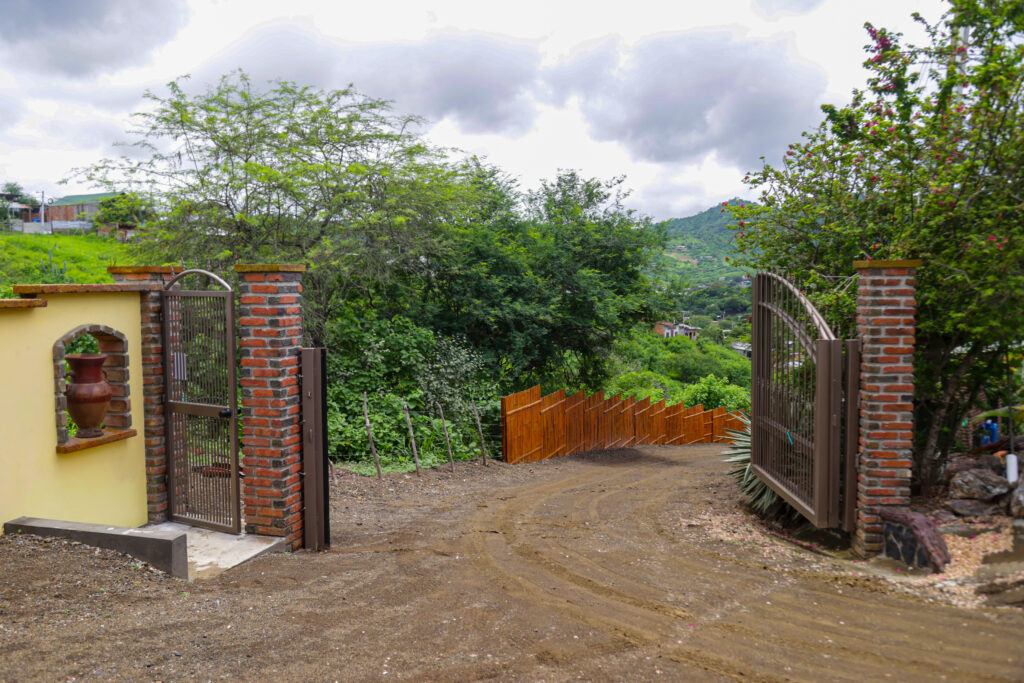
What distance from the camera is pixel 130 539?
4.61m

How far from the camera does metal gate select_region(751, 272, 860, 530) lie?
17.6ft

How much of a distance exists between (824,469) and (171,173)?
37.4ft

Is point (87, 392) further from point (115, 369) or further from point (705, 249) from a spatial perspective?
point (705, 249)

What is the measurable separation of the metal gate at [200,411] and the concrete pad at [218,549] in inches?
5.1

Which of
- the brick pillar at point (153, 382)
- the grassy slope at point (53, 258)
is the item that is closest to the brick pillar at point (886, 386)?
the brick pillar at point (153, 382)

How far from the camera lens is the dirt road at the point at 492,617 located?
342 cm

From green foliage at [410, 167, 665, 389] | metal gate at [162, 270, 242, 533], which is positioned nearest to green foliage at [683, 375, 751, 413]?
green foliage at [410, 167, 665, 389]

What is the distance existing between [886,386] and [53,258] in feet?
109

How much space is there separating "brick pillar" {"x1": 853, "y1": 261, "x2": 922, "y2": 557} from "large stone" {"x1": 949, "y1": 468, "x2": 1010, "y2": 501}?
68 cm

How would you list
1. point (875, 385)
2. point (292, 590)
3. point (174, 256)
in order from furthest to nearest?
point (174, 256), point (875, 385), point (292, 590)

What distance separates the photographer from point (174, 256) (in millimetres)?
11492

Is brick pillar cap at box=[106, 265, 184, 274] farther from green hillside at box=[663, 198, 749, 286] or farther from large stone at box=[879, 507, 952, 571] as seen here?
green hillside at box=[663, 198, 749, 286]

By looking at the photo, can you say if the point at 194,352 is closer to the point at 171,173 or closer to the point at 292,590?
the point at 292,590

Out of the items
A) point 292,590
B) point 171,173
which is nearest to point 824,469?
point 292,590
